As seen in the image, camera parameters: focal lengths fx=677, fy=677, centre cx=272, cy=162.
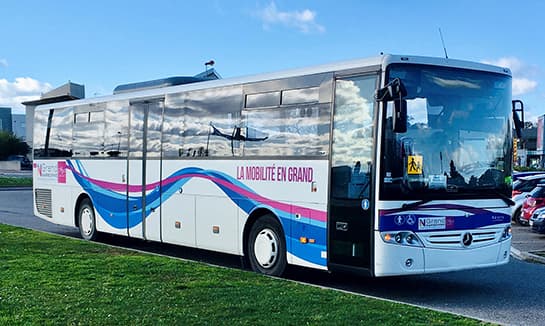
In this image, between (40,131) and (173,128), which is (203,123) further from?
(40,131)

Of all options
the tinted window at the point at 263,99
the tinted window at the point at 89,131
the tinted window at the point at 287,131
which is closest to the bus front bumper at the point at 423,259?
the tinted window at the point at 287,131

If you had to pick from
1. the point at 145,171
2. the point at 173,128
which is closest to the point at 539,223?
the point at 173,128

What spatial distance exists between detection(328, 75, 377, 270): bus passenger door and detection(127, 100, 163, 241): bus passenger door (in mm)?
4680

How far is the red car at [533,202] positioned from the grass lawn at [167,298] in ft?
41.0

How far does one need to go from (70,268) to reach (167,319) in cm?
375

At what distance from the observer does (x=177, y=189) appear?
12.5 meters

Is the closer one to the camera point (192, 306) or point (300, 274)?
point (192, 306)

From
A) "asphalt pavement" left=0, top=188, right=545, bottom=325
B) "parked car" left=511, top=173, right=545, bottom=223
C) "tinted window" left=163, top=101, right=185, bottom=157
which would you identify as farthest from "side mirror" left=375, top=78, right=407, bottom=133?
"parked car" left=511, top=173, right=545, bottom=223

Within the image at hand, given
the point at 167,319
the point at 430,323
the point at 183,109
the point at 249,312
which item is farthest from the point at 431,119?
the point at 183,109

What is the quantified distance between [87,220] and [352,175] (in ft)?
26.9

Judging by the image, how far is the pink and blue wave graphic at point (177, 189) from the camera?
9.75 m

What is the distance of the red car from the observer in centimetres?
1953

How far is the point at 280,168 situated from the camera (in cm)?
1040

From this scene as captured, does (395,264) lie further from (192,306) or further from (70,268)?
(70,268)
